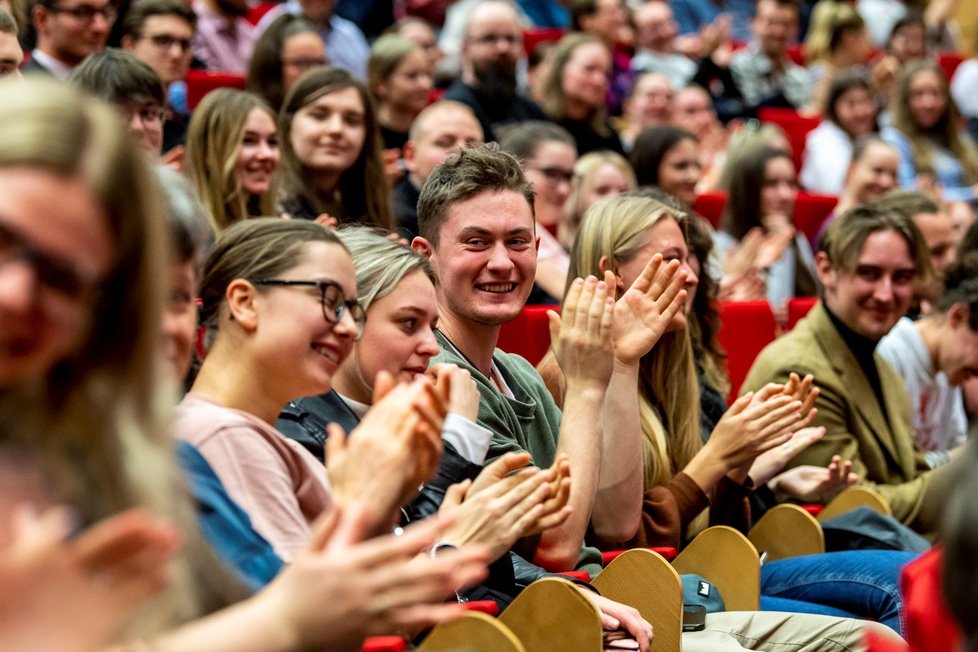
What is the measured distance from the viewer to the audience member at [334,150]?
134 inches

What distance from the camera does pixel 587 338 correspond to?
2.15 m

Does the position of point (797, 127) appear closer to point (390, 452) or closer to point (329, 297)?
point (329, 297)

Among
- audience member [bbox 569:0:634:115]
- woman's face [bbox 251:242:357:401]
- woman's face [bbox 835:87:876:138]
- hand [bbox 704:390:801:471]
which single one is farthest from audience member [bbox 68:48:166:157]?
woman's face [bbox 835:87:876:138]

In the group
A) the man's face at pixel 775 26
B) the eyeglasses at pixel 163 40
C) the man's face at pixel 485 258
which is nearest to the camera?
the man's face at pixel 485 258

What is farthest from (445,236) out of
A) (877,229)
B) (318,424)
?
(877,229)

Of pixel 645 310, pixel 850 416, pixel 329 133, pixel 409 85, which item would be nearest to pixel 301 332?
pixel 645 310

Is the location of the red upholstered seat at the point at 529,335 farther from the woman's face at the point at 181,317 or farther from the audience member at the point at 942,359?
the woman's face at the point at 181,317

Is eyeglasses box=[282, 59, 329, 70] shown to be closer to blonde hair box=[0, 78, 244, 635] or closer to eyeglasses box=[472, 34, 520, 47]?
eyeglasses box=[472, 34, 520, 47]

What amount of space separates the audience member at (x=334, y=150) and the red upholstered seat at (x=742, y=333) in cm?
85

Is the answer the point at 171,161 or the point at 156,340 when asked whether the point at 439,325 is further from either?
the point at 156,340

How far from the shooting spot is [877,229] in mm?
3111

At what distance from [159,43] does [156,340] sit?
3.06m

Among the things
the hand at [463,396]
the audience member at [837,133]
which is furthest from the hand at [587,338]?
the audience member at [837,133]

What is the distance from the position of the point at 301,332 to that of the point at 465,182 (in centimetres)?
80
